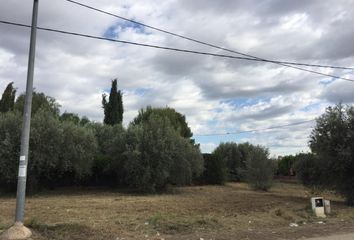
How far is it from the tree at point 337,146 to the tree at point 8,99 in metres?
28.3

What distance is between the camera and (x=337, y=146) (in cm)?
2425

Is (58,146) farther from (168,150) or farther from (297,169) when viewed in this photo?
(297,169)

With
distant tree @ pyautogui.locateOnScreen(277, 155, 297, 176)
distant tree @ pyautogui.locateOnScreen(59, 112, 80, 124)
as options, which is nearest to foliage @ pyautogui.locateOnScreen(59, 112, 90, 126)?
distant tree @ pyautogui.locateOnScreen(59, 112, 80, 124)

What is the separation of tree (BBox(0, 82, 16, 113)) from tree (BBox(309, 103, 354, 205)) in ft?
92.9

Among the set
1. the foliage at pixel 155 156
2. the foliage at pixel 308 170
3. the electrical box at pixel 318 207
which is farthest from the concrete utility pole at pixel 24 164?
the foliage at pixel 308 170

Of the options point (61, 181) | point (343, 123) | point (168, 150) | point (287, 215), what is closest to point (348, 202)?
point (343, 123)

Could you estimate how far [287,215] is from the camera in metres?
17.8

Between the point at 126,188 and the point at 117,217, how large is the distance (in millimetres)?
19718

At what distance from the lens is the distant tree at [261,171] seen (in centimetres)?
3906

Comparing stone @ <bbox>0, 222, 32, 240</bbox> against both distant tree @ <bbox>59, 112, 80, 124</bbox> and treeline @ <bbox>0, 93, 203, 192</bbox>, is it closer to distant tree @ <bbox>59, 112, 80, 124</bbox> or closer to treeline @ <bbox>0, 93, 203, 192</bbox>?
treeline @ <bbox>0, 93, 203, 192</bbox>

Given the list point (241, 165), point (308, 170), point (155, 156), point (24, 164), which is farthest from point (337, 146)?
point (241, 165)

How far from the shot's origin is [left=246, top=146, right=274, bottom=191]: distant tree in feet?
128

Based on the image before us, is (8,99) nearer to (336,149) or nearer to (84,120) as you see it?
(84,120)

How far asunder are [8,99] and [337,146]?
3062 cm
